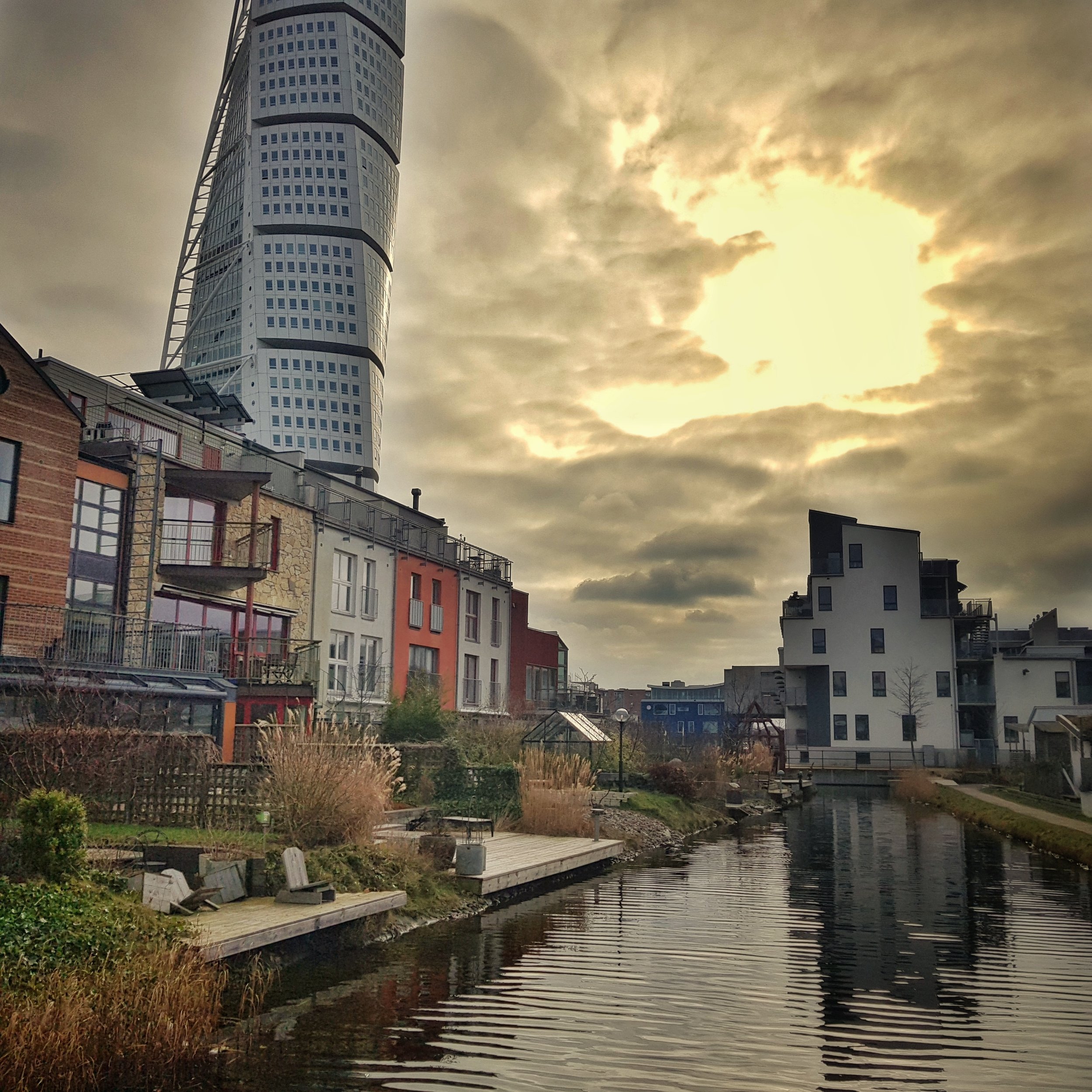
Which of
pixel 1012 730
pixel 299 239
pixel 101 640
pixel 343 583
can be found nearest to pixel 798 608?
pixel 1012 730

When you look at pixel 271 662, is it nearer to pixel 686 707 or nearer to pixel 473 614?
pixel 473 614

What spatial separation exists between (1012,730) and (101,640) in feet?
168

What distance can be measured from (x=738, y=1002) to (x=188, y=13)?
4335 inches

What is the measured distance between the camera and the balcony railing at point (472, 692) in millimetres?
44906

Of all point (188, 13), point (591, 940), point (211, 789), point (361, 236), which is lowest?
point (591, 940)

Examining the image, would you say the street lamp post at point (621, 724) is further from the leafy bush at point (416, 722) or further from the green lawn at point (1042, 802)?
the green lawn at point (1042, 802)

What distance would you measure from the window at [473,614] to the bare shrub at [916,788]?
18923 mm

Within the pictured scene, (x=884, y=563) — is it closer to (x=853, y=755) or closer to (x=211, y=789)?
(x=853, y=755)

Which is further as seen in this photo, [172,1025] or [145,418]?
[145,418]

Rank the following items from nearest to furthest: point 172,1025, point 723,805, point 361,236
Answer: point 172,1025, point 723,805, point 361,236

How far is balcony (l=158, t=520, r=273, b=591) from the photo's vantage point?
27.3m

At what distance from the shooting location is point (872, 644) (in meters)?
64.0

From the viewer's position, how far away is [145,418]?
2998 cm

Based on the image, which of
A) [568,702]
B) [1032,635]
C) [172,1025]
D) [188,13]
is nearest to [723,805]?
[568,702]
